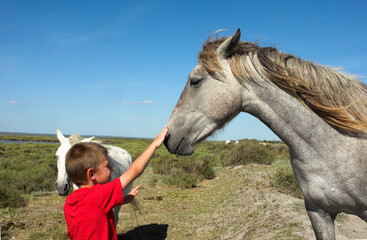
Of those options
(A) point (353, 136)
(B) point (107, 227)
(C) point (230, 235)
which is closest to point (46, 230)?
(C) point (230, 235)

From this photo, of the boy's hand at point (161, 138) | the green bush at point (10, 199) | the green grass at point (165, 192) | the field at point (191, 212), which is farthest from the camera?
the green bush at point (10, 199)

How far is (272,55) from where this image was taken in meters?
2.10

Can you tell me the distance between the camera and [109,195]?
1818mm

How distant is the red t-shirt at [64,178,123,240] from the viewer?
180 centimetres

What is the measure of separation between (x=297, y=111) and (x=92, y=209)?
1.75 metres

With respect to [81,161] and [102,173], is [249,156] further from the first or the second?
[81,161]

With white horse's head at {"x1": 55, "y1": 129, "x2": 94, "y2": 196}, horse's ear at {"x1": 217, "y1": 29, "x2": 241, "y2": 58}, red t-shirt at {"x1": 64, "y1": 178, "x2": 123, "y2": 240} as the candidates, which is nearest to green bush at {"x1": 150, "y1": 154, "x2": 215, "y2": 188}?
white horse's head at {"x1": 55, "y1": 129, "x2": 94, "y2": 196}

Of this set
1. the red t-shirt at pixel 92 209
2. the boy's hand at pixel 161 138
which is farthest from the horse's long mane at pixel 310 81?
the red t-shirt at pixel 92 209

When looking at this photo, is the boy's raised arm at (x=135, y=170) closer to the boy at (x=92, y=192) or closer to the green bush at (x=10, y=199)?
the boy at (x=92, y=192)

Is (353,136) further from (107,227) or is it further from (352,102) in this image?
(107,227)

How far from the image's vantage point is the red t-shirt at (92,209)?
5.92 ft

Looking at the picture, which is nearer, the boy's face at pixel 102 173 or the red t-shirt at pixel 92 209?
the red t-shirt at pixel 92 209

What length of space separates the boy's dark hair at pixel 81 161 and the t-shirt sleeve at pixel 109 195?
0.19m

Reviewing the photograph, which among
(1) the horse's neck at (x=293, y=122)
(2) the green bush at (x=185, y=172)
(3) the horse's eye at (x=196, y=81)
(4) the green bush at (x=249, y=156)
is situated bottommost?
(2) the green bush at (x=185, y=172)
